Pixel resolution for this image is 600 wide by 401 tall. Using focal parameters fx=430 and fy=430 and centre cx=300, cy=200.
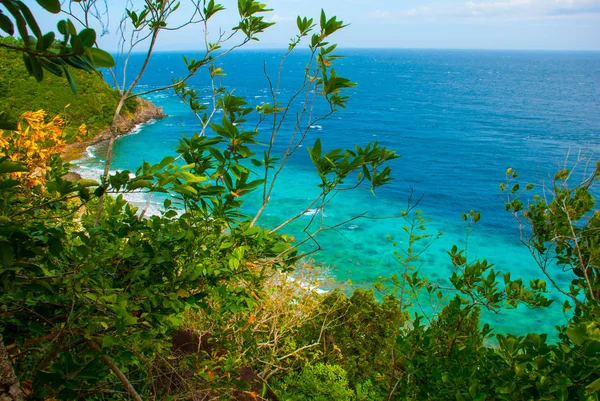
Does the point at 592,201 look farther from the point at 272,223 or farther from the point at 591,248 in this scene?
the point at 272,223

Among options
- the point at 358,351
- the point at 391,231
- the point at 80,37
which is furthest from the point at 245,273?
the point at 391,231

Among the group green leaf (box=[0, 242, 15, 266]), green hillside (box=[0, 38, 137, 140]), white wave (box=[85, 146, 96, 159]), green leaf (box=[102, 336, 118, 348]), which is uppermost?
Answer: green leaf (box=[0, 242, 15, 266])

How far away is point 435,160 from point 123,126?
100ft

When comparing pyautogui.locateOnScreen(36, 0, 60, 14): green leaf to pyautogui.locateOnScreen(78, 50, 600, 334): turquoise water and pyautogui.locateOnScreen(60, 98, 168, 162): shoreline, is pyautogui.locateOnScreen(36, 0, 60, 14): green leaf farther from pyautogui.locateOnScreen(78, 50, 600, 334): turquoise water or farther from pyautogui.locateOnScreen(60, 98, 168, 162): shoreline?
pyautogui.locateOnScreen(60, 98, 168, 162): shoreline

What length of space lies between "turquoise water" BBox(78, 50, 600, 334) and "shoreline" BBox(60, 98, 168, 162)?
1053mm

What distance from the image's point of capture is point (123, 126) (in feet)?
141

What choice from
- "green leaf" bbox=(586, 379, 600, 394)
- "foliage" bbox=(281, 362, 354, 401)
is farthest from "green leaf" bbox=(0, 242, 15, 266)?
"foliage" bbox=(281, 362, 354, 401)

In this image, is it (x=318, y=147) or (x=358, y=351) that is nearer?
(x=318, y=147)

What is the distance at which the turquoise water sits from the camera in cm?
2259

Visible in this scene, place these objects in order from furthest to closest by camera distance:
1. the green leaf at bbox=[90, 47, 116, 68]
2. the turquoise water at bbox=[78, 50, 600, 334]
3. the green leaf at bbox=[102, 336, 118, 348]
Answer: the turquoise water at bbox=[78, 50, 600, 334] → the green leaf at bbox=[102, 336, 118, 348] → the green leaf at bbox=[90, 47, 116, 68]

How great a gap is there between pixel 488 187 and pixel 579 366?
32691 mm

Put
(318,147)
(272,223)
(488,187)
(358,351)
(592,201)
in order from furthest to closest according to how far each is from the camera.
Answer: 1. (488,187)
2. (272,223)
3. (358,351)
4. (592,201)
5. (318,147)

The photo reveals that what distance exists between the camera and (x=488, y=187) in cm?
3259

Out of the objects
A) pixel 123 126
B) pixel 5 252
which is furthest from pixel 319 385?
pixel 123 126
